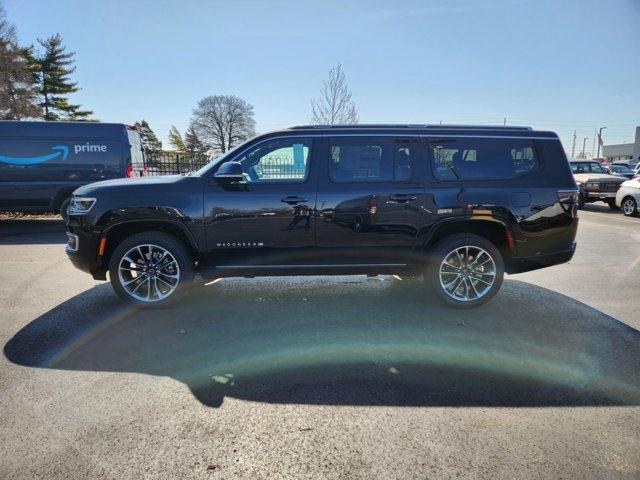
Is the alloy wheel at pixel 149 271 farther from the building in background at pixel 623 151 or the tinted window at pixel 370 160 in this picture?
the building in background at pixel 623 151

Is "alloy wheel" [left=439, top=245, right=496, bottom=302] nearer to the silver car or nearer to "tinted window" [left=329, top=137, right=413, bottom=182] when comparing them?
"tinted window" [left=329, top=137, right=413, bottom=182]

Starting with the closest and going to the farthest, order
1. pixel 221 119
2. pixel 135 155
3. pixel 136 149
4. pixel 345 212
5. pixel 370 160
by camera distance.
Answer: pixel 345 212 < pixel 370 160 < pixel 135 155 < pixel 136 149 < pixel 221 119

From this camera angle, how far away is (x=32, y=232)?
10695 millimetres

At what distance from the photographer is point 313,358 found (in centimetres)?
360

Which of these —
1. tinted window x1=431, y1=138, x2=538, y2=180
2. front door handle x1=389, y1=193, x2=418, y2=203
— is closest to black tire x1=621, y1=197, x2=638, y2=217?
tinted window x1=431, y1=138, x2=538, y2=180

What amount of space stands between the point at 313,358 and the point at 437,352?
3.62 ft

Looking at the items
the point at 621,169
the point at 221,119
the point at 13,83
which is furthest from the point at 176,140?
the point at 621,169

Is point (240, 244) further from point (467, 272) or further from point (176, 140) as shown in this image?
point (176, 140)

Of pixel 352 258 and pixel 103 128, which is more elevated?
pixel 103 128

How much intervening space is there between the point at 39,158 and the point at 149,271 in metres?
8.24

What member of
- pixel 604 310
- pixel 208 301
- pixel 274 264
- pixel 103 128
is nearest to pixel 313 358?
pixel 274 264

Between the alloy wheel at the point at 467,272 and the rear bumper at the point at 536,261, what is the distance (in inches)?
11.5

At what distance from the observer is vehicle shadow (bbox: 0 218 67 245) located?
932 cm

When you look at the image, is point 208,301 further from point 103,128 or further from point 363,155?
point 103,128
